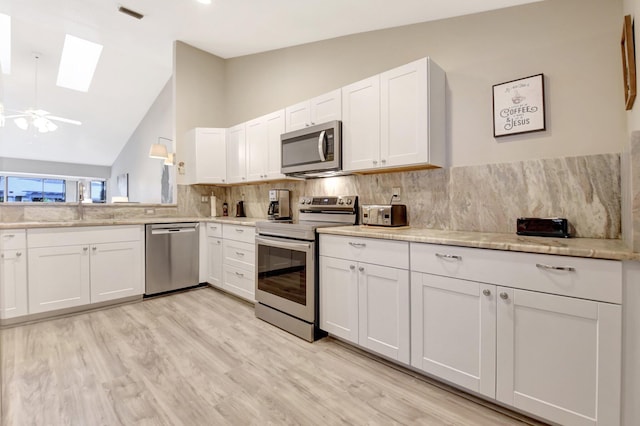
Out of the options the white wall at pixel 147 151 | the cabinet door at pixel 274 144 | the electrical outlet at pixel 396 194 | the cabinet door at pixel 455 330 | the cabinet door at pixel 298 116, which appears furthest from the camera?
the white wall at pixel 147 151

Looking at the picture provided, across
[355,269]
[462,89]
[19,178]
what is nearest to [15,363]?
[355,269]

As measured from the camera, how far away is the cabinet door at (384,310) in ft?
6.15

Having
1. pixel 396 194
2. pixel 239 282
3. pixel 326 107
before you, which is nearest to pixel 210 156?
pixel 239 282

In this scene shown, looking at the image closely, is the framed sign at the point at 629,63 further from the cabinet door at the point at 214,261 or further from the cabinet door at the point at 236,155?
the cabinet door at the point at 214,261

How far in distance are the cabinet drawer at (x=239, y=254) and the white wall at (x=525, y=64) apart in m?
2.05

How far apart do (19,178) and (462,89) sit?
11.0 metres

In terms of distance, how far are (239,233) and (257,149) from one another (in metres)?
Answer: 1.06

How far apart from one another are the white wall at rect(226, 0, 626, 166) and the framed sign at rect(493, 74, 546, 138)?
0.14 feet

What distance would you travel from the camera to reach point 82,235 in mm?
2975

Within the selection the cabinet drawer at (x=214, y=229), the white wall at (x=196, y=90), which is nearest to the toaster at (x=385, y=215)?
the cabinet drawer at (x=214, y=229)

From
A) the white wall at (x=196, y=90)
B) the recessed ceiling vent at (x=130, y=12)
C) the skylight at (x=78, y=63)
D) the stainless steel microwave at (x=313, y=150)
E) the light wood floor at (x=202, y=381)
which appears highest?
the skylight at (x=78, y=63)

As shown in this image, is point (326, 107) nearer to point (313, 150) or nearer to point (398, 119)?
point (313, 150)

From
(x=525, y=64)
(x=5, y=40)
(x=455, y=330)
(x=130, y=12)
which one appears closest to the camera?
(x=455, y=330)

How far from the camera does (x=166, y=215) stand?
4.01m
